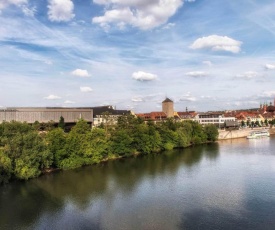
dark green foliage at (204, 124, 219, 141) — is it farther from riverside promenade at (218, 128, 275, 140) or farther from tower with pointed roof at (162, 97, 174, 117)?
tower with pointed roof at (162, 97, 174, 117)

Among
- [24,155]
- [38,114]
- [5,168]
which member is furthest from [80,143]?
[38,114]

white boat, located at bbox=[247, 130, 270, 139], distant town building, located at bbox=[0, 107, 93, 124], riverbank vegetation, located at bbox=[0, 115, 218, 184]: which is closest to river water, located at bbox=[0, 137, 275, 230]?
riverbank vegetation, located at bbox=[0, 115, 218, 184]

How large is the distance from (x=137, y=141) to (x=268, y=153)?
805 inches

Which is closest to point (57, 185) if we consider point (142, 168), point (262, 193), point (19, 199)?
point (19, 199)

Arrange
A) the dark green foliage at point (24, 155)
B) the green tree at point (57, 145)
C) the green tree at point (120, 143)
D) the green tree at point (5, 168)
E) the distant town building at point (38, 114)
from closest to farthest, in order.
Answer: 1. the green tree at point (5, 168)
2. the dark green foliage at point (24, 155)
3. the green tree at point (57, 145)
4. the green tree at point (120, 143)
5. the distant town building at point (38, 114)

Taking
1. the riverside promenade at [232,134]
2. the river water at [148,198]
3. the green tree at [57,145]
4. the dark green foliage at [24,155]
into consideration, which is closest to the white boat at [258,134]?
the riverside promenade at [232,134]

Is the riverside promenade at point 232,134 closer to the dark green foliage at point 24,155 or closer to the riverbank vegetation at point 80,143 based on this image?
the riverbank vegetation at point 80,143

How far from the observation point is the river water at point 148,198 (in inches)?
805

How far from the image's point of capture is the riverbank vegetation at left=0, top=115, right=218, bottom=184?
32.0 metres

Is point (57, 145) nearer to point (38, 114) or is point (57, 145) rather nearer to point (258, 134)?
point (38, 114)

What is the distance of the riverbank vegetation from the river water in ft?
5.93

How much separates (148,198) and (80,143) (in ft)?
56.2

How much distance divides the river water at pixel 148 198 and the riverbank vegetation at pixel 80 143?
1807mm

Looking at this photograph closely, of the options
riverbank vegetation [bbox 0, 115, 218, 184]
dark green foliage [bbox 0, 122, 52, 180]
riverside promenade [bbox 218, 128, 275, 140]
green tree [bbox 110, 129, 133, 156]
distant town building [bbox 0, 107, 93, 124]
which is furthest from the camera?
riverside promenade [bbox 218, 128, 275, 140]
